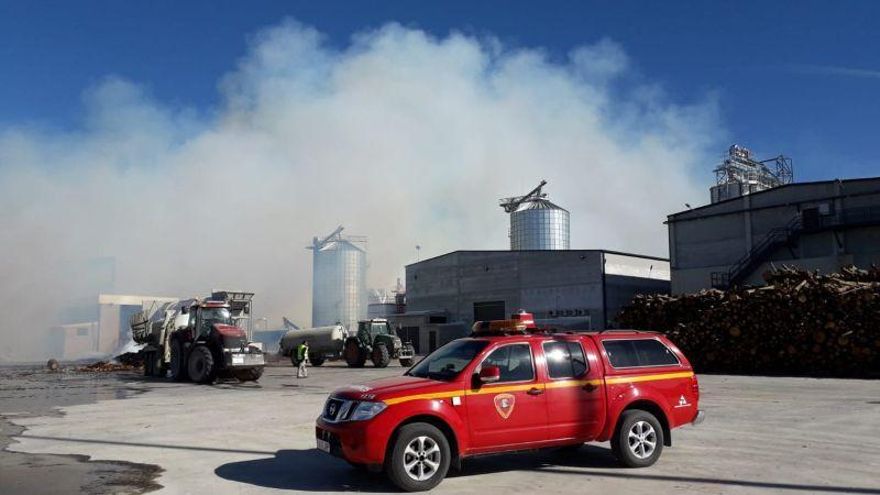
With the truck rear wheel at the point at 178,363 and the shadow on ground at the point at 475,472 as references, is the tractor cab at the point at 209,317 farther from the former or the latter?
the shadow on ground at the point at 475,472

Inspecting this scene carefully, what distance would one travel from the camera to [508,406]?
7.82 metres

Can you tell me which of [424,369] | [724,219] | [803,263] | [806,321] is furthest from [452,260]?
[424,369]

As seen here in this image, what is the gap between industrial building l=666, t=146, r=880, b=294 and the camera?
39.7 meters

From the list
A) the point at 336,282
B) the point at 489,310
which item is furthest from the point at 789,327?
the point at 336,282

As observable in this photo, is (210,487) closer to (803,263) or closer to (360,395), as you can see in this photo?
(360,395)

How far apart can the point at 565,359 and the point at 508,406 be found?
101 centimetres

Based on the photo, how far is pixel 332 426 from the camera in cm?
756

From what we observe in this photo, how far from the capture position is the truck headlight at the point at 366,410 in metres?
7.27

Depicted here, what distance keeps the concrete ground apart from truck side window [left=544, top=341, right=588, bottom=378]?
117 centimetres

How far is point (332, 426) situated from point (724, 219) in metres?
43.1

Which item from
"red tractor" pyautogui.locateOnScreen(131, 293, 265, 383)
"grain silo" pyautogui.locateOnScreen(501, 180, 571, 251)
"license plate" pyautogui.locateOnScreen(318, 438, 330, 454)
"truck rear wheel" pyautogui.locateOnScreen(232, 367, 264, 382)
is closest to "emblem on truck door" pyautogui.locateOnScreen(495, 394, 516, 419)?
"license plate" pyautogui.locateOnScreen(318, 438, 330, 454)

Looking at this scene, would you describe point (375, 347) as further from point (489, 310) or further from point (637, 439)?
point (637, 439)

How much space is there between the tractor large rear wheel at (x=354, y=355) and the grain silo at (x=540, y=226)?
33272 millimetres

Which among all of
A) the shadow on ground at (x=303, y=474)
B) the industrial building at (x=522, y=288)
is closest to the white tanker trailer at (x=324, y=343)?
the industrial building at (x=522, y=288)
